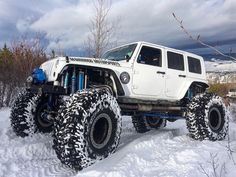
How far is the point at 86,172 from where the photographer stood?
4680mm

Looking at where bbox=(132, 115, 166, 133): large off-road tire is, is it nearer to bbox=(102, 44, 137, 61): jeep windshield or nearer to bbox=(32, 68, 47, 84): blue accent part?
bbox=(102, 44, 137, 61): jeep windshield

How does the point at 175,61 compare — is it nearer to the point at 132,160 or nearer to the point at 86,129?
the point at 132,160

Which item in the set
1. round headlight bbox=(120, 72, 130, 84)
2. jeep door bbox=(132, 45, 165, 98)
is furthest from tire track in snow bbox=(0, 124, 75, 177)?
jeep door bbox=(132, 45, 165, 98)

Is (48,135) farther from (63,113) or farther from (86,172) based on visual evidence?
(86,172)

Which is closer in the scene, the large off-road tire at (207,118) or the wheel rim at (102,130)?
the wheel rim at (102,130)

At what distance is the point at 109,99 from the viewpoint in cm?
580

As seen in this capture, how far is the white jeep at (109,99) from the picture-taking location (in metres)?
5.21

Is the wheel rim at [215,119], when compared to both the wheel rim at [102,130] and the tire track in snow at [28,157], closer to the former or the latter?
the wheel rim at [102,130]

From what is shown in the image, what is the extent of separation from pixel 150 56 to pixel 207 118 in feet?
6.45

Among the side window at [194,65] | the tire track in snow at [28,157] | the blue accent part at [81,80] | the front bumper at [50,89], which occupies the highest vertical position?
the side window at [194,65]

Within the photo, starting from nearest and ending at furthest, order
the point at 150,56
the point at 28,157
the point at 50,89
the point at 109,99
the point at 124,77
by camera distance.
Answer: the point at 28,157
the point at 109,99
the point at 50,89
the point at 124,77
the point at 150,56

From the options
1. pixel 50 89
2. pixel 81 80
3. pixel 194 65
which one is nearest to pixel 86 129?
pixel 50 89

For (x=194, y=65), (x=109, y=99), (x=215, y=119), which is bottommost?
(x=215, y=119)

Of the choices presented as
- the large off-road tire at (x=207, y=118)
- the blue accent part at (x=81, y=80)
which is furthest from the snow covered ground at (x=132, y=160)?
the blue accent part at (x=81, y=80)
